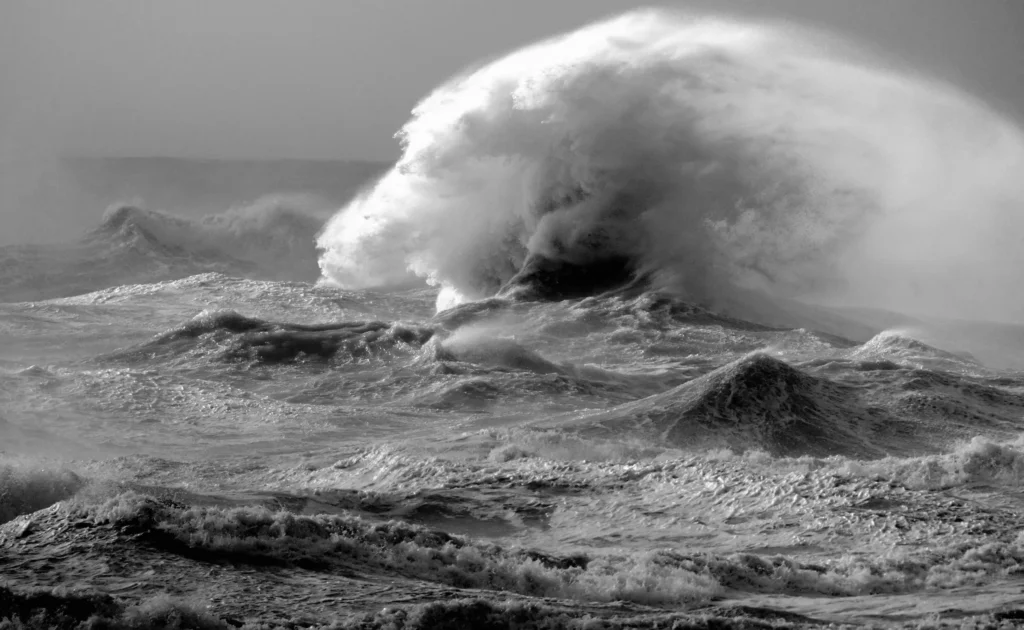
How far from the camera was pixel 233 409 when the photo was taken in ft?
61.5

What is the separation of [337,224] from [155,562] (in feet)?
118

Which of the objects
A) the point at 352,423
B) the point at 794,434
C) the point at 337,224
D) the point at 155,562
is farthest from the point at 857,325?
the point at 155,562

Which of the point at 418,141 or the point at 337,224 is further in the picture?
the point at 337,224

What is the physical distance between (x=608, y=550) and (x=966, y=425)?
10.4 meters

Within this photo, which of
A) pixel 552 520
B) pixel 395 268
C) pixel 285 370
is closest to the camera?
pixel 552 520

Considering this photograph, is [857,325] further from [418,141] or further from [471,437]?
[471,437]

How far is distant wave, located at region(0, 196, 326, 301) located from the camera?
40.1m

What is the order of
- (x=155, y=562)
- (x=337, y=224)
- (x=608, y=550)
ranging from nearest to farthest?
1. (x=155, y=562)
2. (x=608, y=550)
3. (x=337, y=224)

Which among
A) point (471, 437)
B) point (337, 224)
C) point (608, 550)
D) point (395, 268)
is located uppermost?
point (337, 224)

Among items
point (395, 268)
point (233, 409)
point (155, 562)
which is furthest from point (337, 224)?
point (155, 562)

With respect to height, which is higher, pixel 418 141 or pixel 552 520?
pixel 418 141

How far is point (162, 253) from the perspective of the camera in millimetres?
45500

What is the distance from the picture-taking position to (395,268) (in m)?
36.8

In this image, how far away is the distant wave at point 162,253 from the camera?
40062mm
